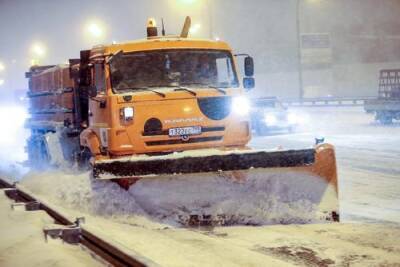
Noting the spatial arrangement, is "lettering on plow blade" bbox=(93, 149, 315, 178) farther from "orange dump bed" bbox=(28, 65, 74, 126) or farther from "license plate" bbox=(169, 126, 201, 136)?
"orange dump bed" bbox=(28, 65, 74, 126)

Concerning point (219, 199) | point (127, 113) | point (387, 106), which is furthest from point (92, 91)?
point (387, 106)

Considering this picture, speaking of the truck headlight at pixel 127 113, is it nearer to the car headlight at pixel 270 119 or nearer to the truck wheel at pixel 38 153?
the truck wheel at pixel 38 153

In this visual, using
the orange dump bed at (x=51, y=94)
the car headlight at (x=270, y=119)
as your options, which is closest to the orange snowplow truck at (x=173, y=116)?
the orange dump bed at (x=51, y=94)

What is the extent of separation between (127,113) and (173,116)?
66 cm

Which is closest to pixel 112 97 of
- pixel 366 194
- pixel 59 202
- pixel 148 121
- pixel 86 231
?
pixel 148 121

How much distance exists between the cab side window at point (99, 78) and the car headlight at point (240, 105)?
6.45 feet

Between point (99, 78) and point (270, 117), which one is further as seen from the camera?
point (270, 117)

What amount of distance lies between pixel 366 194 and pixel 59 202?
508 centimetres

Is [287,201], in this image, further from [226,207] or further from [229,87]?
[229,87]

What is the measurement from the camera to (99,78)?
29.6ft

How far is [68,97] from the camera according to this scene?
11.3m

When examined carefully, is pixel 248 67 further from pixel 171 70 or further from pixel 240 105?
pixel 171 70

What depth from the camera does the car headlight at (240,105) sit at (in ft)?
29.2

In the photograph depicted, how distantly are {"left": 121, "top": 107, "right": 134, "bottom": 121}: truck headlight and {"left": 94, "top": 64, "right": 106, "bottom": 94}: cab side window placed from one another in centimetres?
62
